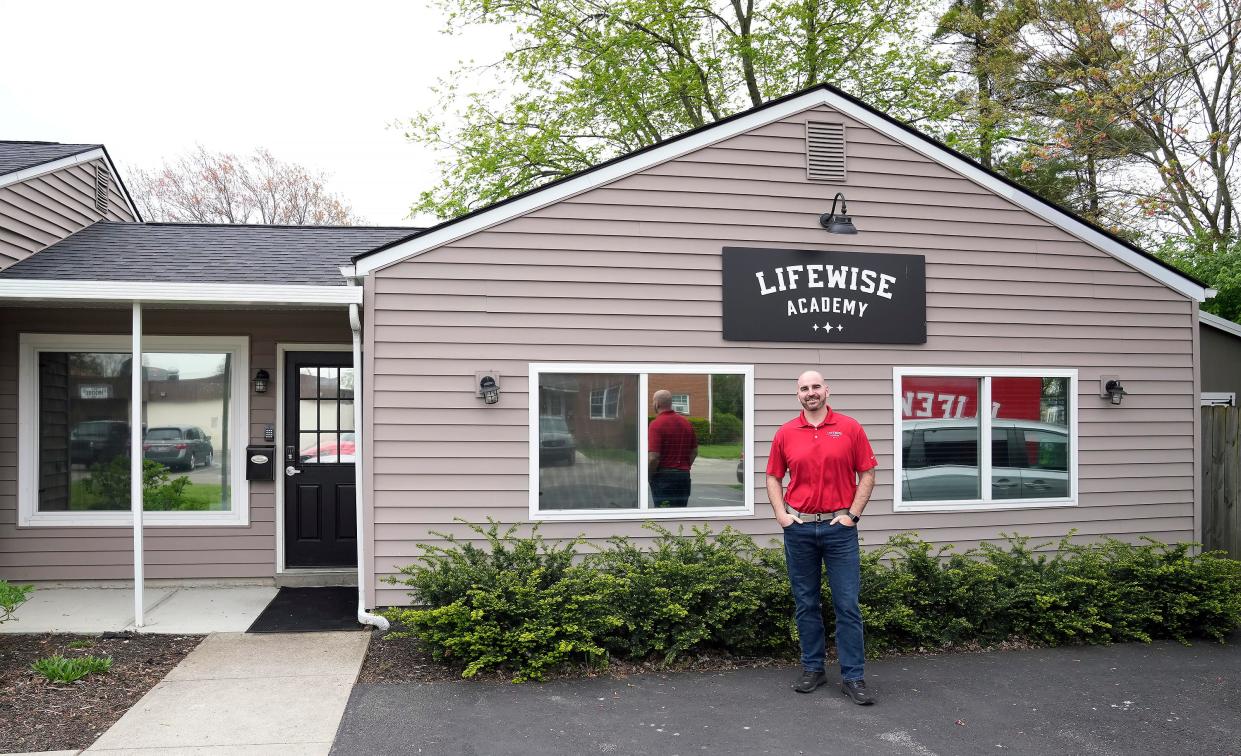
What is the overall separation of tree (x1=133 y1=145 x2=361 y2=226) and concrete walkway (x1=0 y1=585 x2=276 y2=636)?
21.5 m

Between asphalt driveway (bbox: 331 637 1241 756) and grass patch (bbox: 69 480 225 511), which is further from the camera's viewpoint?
grass patch (bbox: 69 480 225 511)

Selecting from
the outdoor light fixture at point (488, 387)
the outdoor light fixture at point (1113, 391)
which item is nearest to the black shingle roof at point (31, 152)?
the outdoor light fixture at point (488, 387)

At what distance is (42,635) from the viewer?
19.1 feet

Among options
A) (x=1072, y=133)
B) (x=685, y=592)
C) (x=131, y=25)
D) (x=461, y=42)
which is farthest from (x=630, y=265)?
(x=131, y=25)

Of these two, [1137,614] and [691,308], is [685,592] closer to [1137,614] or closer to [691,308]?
[691,308]

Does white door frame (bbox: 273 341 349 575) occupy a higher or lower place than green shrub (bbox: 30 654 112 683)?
higher

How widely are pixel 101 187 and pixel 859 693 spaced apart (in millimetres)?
8752

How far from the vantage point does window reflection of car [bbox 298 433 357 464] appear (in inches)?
297

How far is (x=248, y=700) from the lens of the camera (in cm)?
466

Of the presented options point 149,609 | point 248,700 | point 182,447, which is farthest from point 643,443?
point 182,447

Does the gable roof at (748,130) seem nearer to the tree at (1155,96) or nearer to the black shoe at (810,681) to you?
the black shoe at (810,681)

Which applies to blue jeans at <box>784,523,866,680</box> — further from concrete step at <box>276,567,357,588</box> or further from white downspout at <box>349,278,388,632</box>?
concrete step at <box>276,567,357,588</box>

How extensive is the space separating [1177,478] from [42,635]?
28.9 ft

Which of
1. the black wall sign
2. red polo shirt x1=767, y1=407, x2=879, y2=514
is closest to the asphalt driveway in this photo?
red polo shirt x1=767, y1=407, x2=879, y2=514
